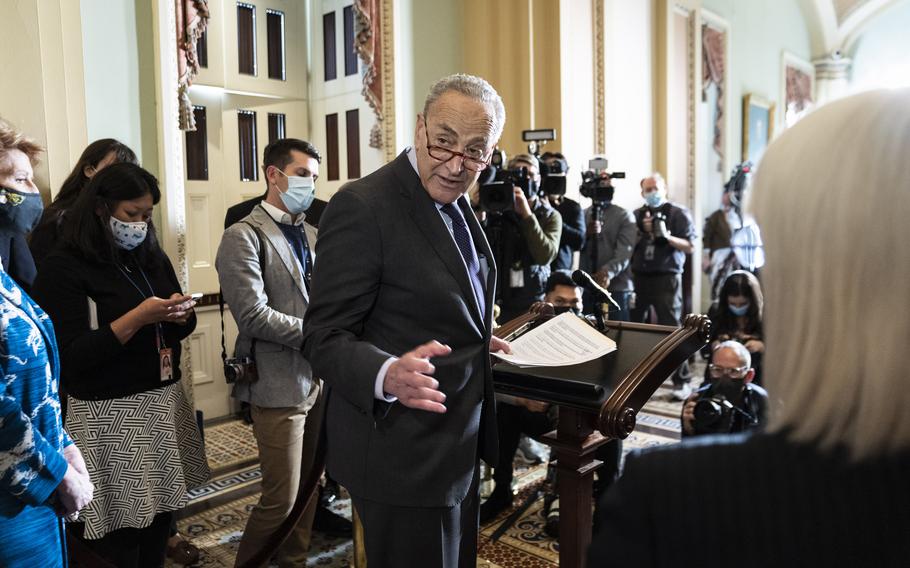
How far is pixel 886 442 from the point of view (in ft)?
2.06

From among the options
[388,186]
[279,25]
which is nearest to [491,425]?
[388,186]

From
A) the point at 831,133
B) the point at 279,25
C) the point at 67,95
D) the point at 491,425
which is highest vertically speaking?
the point at 279,25

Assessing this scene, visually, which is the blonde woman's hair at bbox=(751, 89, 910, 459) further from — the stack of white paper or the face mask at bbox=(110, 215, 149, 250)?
the face mask at bbox=(110, 215, 149, 250)

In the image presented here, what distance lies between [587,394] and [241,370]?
141 centimetres

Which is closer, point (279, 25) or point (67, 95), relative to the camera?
point (67, 95)

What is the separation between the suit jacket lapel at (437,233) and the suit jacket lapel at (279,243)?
1218 mm

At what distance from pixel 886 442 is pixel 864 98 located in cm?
32

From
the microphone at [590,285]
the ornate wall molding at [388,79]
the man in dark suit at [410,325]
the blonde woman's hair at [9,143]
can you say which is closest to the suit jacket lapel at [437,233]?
the man in dark suit at [410,325]

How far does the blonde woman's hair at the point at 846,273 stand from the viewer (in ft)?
1.99

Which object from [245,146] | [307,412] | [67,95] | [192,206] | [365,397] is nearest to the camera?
[365,397]

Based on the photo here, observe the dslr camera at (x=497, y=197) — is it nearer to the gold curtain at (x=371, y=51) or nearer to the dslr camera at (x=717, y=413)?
the dslr camera at (x=717, y=413)

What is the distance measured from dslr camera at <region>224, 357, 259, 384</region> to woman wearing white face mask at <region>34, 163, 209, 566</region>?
23 centimetres

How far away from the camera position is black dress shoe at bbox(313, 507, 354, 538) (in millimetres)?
3131

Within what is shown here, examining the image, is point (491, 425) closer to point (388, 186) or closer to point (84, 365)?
point (388, 186)
